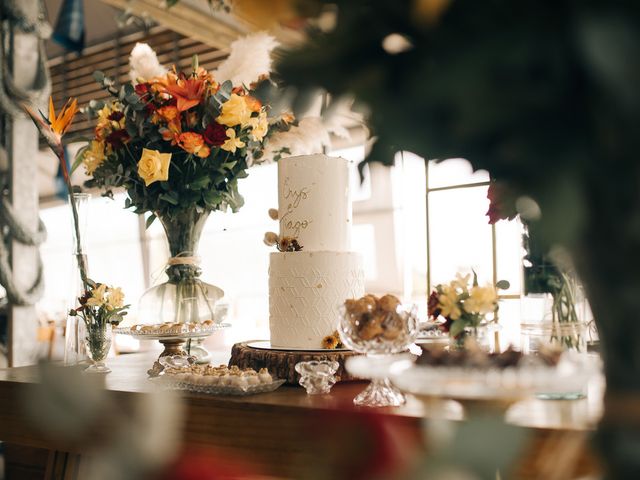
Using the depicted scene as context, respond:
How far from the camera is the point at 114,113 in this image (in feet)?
5.78

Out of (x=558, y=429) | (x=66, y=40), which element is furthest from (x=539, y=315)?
(x=66, y=40)

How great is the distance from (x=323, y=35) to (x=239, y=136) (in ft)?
4.57

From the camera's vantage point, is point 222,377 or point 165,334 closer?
point 222,377

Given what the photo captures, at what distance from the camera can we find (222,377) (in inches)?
46.5

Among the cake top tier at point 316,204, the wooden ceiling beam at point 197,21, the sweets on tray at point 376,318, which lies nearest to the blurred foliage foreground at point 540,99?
the sweets on tray at point 376,318

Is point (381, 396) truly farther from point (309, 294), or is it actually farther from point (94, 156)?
point (94, 156)

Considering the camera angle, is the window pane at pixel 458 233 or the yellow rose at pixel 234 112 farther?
the window pane at pixel 458 233

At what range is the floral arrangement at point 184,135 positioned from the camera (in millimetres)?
1701

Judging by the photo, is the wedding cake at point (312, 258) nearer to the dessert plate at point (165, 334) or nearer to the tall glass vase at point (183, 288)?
the dessert plate at point (165, 334)

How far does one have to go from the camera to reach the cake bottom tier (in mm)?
1422

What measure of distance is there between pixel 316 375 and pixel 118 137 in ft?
3.10

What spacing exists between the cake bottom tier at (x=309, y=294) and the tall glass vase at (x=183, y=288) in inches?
17.4

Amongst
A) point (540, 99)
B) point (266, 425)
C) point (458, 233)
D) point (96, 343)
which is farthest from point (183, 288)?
point (458, 233)

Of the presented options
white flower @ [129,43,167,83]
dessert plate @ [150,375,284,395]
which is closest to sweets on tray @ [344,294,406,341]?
dessert plate @ [150,375,284,395]
